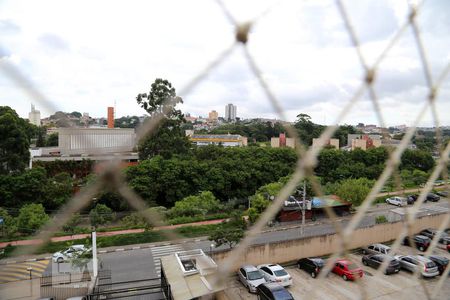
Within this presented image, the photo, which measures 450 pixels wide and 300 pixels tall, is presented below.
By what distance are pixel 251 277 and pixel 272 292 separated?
0.78 m

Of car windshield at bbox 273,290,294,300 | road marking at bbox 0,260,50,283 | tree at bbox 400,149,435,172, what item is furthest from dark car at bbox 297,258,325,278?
tree at bbox 400,149,435,172

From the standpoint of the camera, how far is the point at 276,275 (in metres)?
5.48

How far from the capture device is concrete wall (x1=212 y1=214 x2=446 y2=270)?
608cm

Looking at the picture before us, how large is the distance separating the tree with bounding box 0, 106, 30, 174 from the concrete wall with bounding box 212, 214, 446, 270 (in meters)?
6.48

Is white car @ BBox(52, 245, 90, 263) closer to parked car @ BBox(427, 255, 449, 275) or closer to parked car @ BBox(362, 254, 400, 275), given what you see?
parked car @ BBox(362, 254, 400, 275)

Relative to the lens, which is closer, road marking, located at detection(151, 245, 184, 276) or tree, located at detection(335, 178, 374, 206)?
road marking, located at detection(151, 245, 184, 276)

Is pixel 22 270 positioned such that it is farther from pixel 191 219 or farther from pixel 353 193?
pixel 353 193

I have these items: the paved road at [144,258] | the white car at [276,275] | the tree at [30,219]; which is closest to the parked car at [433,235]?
the paved road at [144,258]

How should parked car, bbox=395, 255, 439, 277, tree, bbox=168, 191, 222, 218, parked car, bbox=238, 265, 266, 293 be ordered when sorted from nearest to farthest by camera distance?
1. parked car, bbox=238, 265, 266, 293
2. parked car, bbox=395, 255, 439, 277
3. tree, bbox=168, 191, 222, 218

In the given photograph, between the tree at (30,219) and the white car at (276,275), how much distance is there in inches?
203

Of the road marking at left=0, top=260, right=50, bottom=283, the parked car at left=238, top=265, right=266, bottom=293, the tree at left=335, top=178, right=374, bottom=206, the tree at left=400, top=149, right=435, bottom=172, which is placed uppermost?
the tree at left=400, top=149, right=435, bottom=172

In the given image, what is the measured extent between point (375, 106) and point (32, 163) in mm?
12528

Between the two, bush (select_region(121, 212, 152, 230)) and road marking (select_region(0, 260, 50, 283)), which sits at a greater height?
bush (select_region(121, 212, 152, 230))

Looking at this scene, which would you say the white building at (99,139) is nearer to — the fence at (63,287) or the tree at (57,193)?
the fence at (63,287)
